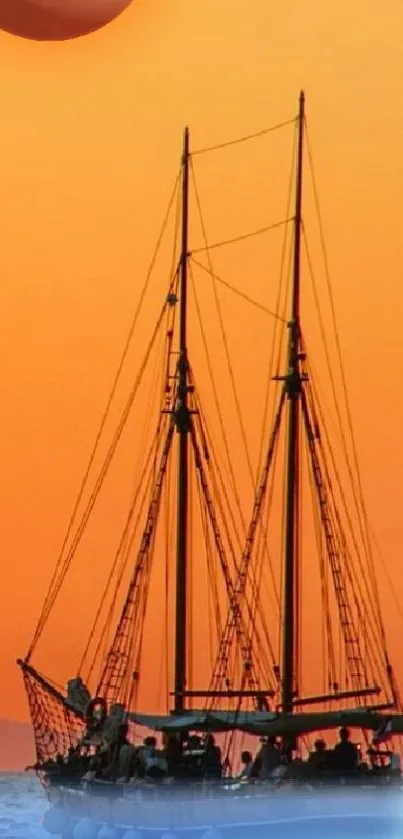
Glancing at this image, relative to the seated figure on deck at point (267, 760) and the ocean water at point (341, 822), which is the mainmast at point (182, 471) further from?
the ocean water at point (341, 822)

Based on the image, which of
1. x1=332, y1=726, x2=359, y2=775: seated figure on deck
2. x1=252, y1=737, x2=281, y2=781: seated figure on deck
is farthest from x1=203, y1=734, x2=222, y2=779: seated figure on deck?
x1=332, y1=726, x2=359, y2=775: seated figure on deck

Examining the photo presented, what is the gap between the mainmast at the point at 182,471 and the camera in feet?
53.4

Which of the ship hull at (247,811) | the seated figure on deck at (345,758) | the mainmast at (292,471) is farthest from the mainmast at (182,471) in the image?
the seated figure on deck at (345,758)

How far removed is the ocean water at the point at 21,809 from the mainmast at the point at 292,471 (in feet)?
17.2

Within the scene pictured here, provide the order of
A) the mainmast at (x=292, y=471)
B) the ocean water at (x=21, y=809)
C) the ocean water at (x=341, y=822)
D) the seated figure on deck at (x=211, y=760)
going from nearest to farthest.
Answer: the ocean water at (x=341, y=822) < the seated figure on deck at (x=211, y=760) < the mainmast at (x=292, y=471) < the ocean water at (x=21, y=809)

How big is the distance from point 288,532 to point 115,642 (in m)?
1.64

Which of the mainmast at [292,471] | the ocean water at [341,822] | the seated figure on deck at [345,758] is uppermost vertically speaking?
the mainmast at [292,471]

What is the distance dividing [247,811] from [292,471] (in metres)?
3.21

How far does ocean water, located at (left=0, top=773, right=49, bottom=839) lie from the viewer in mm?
21203

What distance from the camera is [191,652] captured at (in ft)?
54.6

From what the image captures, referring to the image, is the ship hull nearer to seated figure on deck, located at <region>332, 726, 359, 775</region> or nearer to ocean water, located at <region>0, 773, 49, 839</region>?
seated figure on deck, located at <region>332, 726, 359, 775</region>

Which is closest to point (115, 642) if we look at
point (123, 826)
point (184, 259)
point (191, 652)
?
point (191, 652)

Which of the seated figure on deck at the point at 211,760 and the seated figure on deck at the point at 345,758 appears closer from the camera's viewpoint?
the seated figure on deck at the point at 345,758

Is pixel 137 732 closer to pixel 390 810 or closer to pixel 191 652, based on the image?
pixel 191 652
